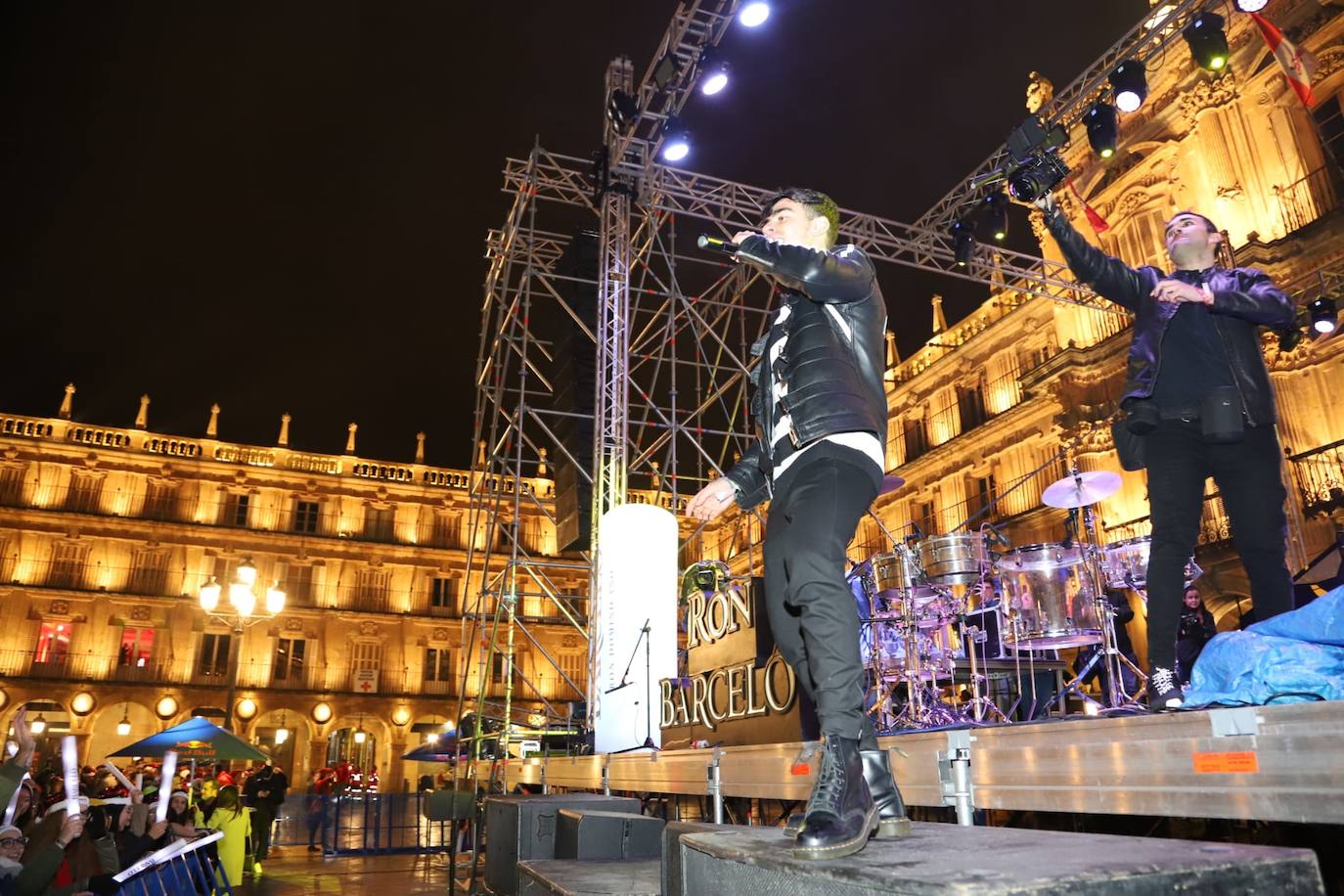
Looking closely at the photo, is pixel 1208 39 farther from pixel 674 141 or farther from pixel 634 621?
pixel 634 621

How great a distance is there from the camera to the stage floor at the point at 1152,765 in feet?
5.17

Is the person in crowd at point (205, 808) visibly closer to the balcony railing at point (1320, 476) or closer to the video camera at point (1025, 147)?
the video camera at point (1025, 147)

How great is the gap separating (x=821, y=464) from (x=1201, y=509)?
1347mm

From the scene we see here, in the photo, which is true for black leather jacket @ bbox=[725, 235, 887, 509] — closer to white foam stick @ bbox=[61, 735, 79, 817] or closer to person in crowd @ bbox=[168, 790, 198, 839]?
white foam stick @ bbox=[61, 735, 79, 817]

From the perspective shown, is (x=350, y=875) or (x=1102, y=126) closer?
(x=1102, y=126)

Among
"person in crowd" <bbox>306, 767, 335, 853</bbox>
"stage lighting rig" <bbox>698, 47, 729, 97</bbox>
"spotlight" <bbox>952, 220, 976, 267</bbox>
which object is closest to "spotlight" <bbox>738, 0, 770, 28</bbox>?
"stage lighting rig" <bbox>698, 47, 729, 97</bbox>

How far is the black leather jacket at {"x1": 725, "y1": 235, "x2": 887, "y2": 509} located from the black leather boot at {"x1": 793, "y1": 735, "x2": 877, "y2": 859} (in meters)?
0.73

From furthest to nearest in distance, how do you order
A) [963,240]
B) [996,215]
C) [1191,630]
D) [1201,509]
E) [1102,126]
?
[963,240] < [996,215] < [1102,126] < [1191,630] < [1201,509]

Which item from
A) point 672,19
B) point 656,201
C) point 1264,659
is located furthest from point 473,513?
point 1264,659

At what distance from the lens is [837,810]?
61.6 inches

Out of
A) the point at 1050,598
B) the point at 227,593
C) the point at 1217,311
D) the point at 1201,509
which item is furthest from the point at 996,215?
the point at 227,593

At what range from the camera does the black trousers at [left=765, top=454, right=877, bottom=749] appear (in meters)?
1.85

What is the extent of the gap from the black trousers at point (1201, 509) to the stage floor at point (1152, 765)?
24.1 inches

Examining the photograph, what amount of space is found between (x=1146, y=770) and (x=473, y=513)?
10.8m
